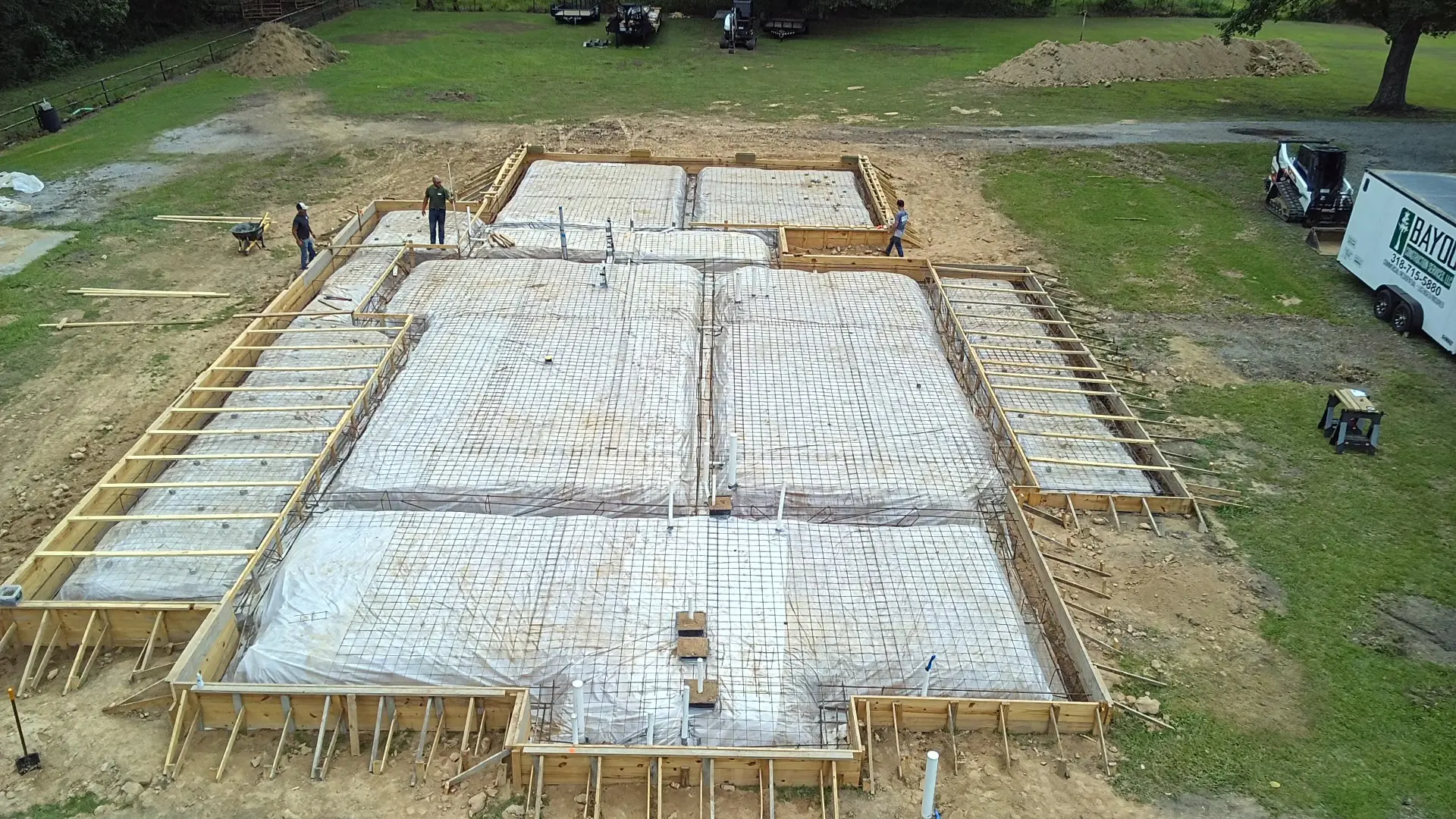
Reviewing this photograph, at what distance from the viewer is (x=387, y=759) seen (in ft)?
25.2

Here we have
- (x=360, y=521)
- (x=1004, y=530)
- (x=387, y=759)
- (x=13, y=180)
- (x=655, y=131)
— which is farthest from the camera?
(x=655, y=131)

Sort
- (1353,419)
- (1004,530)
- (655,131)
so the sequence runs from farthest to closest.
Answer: (655,131), (1353,419), (1004,530)

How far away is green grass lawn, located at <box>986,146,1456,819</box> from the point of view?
25.3ft

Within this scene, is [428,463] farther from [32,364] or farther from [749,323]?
[32,364]

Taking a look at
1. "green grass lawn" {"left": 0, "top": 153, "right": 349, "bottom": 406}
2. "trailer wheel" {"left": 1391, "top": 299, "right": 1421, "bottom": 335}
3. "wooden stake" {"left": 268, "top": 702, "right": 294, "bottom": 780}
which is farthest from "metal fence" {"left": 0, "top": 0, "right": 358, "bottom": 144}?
"trailer wheel" {"left": 1391, "top": 299, "right": 1421, "bottom": 335}

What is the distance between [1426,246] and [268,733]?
1756 centimetres

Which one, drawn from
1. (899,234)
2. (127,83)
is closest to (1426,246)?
(899,234)

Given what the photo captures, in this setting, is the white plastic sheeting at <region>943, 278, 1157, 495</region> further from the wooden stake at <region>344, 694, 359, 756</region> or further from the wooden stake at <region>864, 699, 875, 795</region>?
the wooden stake at <region>344, 694, 359, 756</region>

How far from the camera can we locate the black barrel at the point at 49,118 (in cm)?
2414

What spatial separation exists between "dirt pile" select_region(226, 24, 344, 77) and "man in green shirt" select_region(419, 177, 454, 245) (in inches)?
708

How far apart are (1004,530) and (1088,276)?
28.1 feet

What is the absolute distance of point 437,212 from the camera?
16031 millimetres

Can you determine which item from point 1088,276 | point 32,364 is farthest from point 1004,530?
point 32,364

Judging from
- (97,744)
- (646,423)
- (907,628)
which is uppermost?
(646,423)
